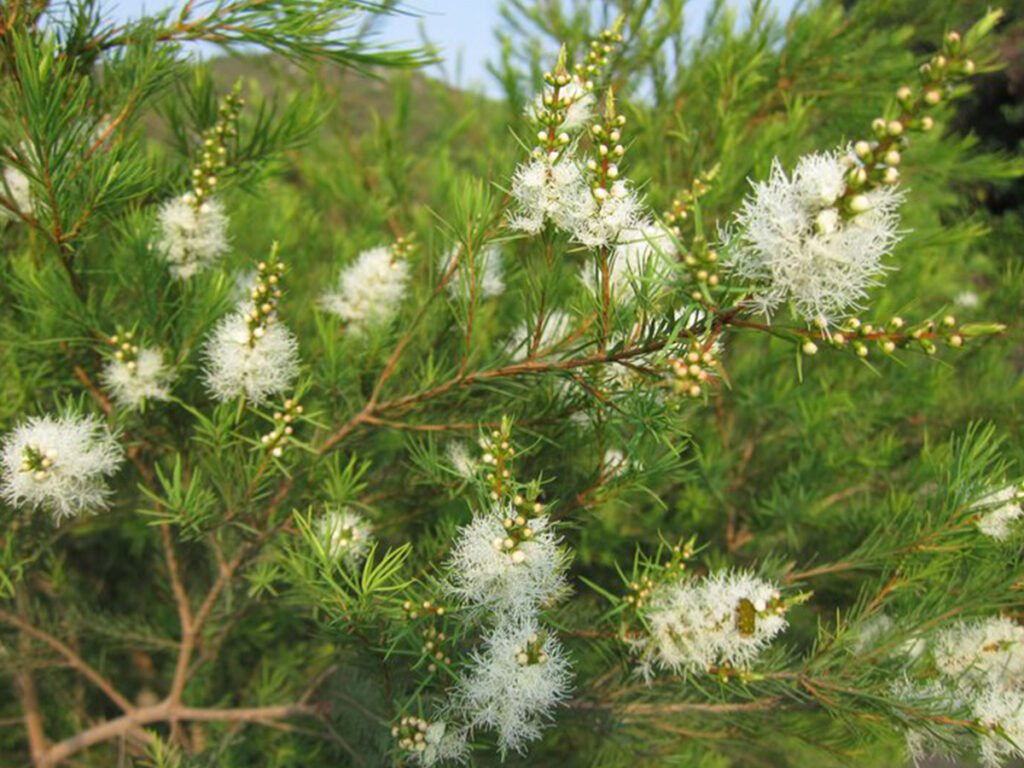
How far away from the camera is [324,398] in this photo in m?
0.83

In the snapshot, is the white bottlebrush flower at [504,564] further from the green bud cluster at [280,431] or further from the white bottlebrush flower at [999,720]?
the white bottlebrush flower at [999,720]

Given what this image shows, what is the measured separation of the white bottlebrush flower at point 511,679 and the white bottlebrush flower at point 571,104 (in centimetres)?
39

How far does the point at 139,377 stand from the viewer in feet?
2.30

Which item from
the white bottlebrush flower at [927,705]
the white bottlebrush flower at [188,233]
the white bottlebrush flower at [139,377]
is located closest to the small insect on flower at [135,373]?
the white bottlebrush flower at [139,377]

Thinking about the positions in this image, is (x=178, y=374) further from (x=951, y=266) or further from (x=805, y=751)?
(x=951, y=266)

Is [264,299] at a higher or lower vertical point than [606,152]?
lower

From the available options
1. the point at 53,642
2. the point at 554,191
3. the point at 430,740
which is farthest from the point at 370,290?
the point at 53,642

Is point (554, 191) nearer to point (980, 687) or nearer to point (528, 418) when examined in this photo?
point (528, 418)

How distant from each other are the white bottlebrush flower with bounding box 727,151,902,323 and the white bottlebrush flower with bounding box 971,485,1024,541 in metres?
0.32

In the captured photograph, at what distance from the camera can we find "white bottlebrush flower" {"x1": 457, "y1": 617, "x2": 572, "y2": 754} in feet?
1.75

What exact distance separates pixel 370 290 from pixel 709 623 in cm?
59

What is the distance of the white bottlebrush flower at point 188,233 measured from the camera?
0.74 metres

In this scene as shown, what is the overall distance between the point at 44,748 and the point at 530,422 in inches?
37.3

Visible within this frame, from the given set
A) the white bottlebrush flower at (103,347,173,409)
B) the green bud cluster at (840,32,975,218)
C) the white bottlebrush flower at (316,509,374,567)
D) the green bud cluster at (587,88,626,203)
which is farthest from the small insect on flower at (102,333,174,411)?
the green bud cluster at (840,32,975,218)
